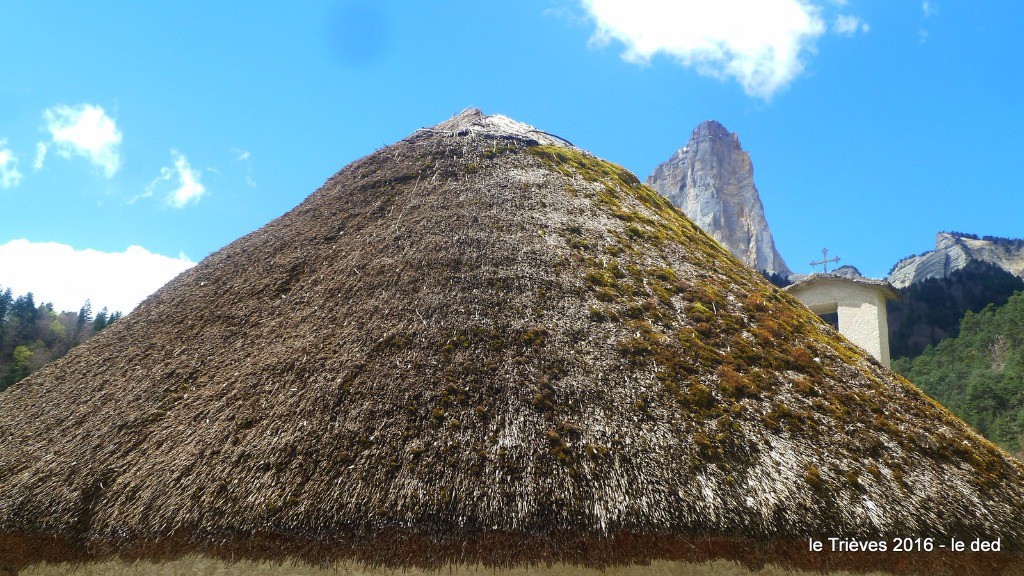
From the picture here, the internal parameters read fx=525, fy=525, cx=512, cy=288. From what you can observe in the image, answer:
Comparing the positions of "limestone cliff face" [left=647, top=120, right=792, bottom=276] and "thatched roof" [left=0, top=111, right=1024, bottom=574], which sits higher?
"limestone cliff face" [left=647, top=120, right=792, bottom=276]

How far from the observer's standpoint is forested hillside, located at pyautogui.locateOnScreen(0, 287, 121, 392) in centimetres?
3362

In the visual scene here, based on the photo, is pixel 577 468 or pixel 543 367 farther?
pixel 543 367

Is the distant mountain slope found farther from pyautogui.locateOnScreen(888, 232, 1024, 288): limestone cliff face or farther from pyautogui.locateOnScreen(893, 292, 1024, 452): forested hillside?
pyautogui.locateOnScreen(888, 232, 1024, 288): limestone cliff face

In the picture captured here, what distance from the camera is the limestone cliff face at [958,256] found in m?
37.7

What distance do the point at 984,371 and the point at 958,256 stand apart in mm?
27954

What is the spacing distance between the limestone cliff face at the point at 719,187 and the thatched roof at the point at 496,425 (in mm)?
43916

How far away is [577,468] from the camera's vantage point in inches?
160

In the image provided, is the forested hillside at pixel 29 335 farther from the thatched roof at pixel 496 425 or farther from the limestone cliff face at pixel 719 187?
the limestone cliff face at pixel 719 187

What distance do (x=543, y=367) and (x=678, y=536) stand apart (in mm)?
1731

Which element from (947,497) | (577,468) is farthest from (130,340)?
(947,497)

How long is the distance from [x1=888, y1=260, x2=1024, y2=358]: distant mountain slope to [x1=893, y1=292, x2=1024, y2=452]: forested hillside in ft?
2.43

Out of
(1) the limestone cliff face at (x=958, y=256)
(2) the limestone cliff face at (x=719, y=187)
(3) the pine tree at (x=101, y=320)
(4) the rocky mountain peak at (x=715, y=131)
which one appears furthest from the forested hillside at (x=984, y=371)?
(3) the pine tree at (x=101, y=320)

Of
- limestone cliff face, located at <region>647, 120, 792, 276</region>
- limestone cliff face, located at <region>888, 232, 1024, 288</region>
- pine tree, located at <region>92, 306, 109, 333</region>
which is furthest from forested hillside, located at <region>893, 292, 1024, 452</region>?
pine tree, located at <region>92, 306, 109, 333</region>

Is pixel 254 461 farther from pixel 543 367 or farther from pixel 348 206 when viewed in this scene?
pixel 348 206
